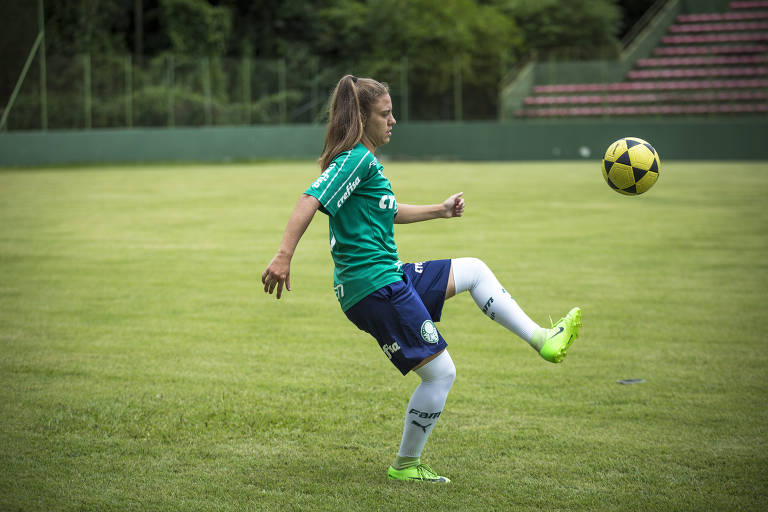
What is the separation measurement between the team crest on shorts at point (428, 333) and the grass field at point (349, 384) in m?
0.73

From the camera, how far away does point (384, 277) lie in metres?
3.90

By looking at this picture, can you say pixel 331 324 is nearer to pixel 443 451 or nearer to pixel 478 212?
pixel 443 451

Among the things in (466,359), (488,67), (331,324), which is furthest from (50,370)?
(488,67)

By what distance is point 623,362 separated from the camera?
6.29m

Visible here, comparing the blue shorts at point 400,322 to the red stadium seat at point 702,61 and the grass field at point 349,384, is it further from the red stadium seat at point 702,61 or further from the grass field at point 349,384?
the red stadium seat at point 702,61

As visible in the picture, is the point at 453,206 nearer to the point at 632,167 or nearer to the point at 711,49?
the point at 632,167

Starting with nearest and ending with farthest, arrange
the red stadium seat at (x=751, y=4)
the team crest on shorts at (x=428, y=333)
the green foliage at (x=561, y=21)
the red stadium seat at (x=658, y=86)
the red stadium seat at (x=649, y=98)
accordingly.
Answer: the team crest on shorts at (x=428, y=333), the red stadium seat at (x=649, y=98), the red stadium seat at (x=658, y=86), the red stadium seat at (x=751, y=4), the green foliage at (x=561, y=21)

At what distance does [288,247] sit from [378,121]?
80 cm

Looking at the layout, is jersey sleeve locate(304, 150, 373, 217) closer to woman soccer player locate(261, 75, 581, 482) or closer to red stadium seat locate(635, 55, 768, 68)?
woman soccer player locate(261, 75, 581, 482)

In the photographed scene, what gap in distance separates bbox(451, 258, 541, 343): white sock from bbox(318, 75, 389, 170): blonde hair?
818 millimetres

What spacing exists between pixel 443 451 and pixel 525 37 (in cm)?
5585

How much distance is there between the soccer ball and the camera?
5.50 metres

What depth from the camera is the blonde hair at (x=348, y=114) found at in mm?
3949

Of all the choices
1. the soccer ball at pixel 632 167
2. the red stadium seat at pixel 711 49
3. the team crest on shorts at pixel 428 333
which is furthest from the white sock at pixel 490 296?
the red stadium seat at pixel 711 49
